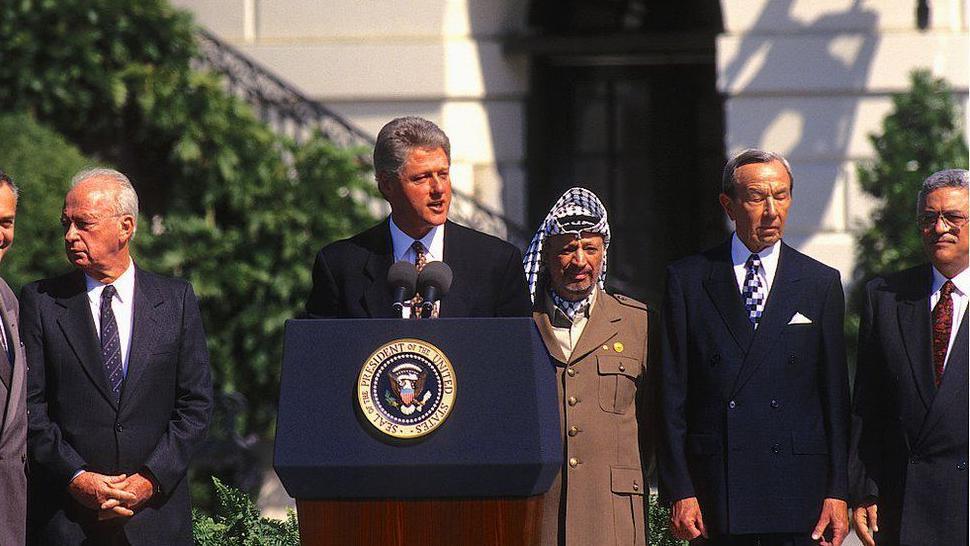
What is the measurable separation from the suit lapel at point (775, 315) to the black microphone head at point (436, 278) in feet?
4.21

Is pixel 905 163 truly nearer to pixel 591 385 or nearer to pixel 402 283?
pixel 591 385

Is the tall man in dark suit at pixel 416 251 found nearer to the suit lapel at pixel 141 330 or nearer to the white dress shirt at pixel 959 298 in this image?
the suit lapel at pixel 141 330

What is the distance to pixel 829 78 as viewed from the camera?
11.8 metres

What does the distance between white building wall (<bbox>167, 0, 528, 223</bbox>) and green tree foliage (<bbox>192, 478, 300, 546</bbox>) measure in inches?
229

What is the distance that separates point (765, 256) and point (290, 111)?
6880mm

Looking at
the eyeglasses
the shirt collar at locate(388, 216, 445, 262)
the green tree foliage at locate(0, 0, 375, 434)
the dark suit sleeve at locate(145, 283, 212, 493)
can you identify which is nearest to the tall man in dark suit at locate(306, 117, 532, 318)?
the shirt collar at locate(388, 216, 445, 262)

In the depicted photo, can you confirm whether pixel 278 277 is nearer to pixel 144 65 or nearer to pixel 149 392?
pixel 144 65

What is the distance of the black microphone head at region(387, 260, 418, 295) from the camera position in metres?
Answer: 4.55

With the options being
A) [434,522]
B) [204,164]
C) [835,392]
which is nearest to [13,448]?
[434,522]

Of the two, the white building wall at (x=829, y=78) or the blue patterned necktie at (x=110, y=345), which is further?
the white building wall at (x=829, y=78)

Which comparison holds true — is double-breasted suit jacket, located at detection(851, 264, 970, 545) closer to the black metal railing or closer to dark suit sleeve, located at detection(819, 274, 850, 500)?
dark suit sleeve, located at detection(819, 274, 850, 500)

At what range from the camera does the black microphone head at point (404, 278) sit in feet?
14.9

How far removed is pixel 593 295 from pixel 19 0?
6900mm

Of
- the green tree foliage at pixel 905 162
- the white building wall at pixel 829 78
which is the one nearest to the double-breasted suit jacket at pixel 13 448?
the green tree foliage at pixel 905 162
